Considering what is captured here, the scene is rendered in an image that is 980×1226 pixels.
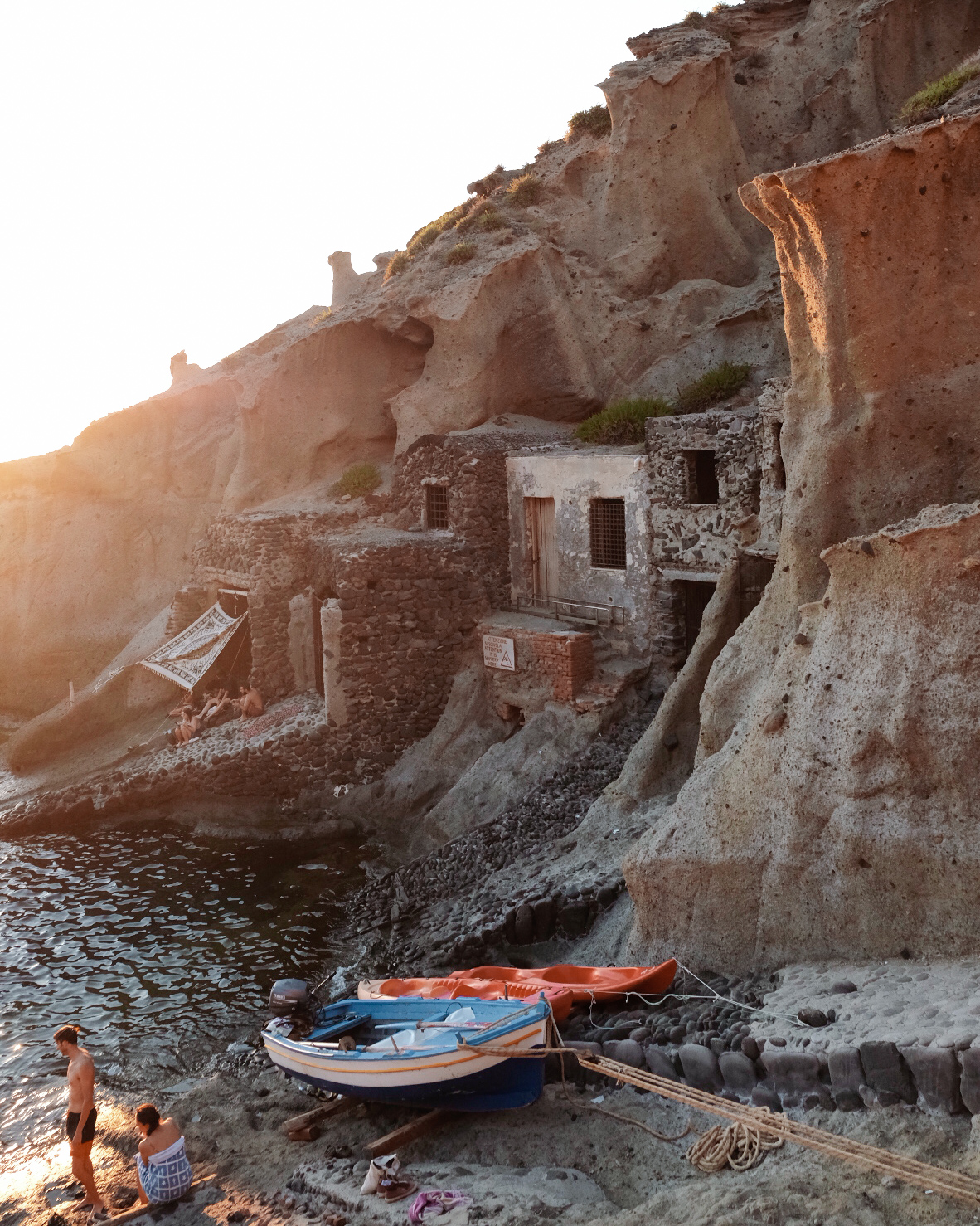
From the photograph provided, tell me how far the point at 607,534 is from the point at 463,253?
8.55 metres

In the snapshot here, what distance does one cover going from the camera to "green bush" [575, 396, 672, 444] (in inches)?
831

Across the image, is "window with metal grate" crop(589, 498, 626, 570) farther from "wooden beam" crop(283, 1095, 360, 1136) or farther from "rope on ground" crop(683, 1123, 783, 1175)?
"rope on ground" crop(683, 1123, 783, 1175)

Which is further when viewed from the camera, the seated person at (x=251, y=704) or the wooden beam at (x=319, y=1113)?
the seated person at (x=251, y=704)

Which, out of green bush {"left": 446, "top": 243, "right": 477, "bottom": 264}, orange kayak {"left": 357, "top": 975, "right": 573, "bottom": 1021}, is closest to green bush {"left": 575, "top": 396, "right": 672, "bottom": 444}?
green bush {"left": 446, "top": 243, "right": 477, "bottom": 264}

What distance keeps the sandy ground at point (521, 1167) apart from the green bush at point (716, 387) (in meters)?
14.0

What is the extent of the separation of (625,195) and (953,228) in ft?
54.9

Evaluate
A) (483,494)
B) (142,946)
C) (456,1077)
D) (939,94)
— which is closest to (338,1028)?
(456,1077)

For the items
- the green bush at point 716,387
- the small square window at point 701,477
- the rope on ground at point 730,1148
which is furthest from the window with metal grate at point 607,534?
the rope on ground at point 730,1148

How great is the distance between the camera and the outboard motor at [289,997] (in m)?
10.7

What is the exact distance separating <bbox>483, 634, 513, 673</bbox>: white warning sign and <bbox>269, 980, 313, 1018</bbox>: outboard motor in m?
9.73

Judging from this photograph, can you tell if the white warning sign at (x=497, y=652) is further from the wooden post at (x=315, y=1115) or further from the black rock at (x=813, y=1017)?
the black rock at (x=813, y=1017)

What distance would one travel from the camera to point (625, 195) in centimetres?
2514

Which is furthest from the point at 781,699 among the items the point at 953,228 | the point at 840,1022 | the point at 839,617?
the point at 953,228

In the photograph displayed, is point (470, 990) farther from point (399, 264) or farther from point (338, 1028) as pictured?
point (399, 264)
